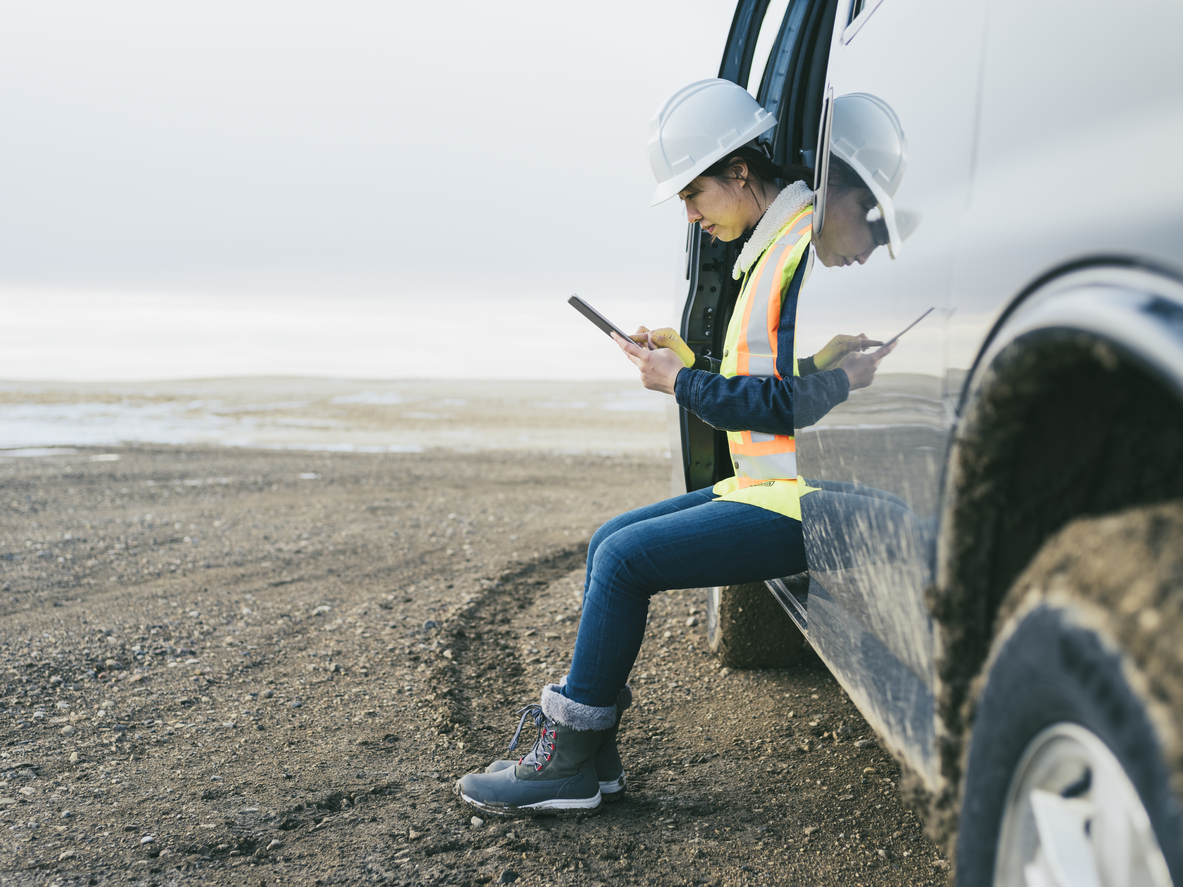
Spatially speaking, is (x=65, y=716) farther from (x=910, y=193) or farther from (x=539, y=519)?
(x=539, y=519)

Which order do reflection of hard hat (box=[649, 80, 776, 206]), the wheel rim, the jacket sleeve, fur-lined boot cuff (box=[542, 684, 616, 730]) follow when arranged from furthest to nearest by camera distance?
1. reflection of hard hat (box=[649, 80, 776, 206])
2. fur-lined boot cuff (box=[542, 684, 616, 730])
3. the jacket sleeve
4. the wheel rim

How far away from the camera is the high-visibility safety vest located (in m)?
2.29

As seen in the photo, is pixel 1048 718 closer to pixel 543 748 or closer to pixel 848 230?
pixel 848 230

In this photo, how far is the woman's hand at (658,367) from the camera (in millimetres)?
2455

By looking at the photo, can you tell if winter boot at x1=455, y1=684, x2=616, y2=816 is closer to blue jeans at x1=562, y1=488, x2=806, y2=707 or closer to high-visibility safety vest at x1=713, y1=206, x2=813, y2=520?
blue jeans at x1=562, y1=488, x2=806, y2=707

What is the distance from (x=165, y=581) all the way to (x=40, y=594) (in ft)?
2.06

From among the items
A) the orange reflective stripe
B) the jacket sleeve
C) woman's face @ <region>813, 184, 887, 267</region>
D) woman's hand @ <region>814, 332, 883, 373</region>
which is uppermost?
woman's face @ <region>813, 184, 887, 267</region>

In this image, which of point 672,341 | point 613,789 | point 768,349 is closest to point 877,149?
point 768,349

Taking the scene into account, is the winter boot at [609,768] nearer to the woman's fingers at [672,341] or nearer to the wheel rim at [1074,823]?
the woman's fingers at [672,341]

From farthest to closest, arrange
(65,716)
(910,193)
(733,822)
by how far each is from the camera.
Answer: (65,716), (733,822), (910,193)

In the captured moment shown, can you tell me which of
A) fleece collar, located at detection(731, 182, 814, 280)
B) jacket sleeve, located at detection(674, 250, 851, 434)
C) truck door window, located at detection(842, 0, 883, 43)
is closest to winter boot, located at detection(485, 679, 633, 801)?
jacket sleeve, located at detection(674, 250, 851, 434)

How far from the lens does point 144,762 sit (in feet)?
9.73

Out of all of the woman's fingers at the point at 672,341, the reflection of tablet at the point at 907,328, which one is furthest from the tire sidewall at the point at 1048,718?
the woman's fingers at the point at 672,341

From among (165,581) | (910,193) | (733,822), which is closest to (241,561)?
(165,581)
